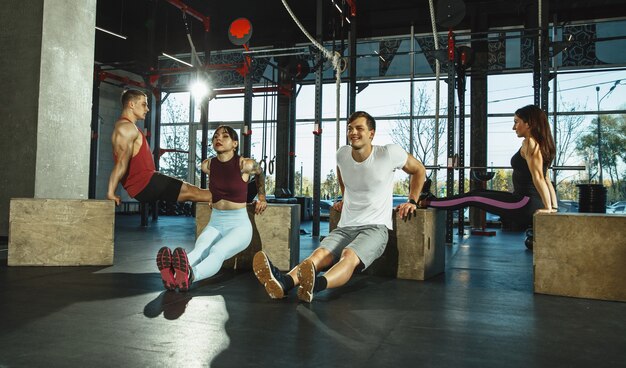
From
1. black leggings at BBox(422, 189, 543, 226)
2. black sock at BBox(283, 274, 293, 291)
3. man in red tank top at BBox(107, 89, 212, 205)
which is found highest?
man in red tank top at BBox(107, 89, 212, 205)

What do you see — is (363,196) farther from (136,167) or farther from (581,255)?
(136,167)

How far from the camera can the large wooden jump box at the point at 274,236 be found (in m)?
3.07

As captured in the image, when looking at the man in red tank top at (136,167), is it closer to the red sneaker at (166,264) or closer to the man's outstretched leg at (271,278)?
the red sneaker at (166,264)

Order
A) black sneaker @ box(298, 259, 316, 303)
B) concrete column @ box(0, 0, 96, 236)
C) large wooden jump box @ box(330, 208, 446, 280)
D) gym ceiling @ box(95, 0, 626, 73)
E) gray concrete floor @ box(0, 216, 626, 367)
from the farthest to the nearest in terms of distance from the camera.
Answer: gym ceiling @ box(95, 0, 626, 73) < concrete column @ box(0, 0, 96, 236) < large wooden jump box @ box(330, 208, 446, 280) < black sneaker @ box(298, 259, 316, 303) < gray concrete floor @ box(0, 216, 626, 367)

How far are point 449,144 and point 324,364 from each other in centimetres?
427

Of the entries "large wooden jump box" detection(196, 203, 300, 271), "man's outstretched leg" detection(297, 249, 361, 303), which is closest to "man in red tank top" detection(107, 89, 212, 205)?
"large wooden jump box" detection(196, 203, 300, 271)

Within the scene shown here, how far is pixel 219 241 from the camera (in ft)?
8.62

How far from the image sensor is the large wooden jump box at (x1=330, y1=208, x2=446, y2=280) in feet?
9.29

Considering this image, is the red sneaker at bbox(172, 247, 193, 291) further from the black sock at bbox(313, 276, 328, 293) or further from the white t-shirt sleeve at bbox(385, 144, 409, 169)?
the white t-shirt sleeve at bbox(385, 144, 409, 169)

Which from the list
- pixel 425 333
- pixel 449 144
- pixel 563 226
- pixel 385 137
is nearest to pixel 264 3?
pixel 385 137

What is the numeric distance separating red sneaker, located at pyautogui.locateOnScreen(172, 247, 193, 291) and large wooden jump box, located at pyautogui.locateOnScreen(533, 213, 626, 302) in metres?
1.86

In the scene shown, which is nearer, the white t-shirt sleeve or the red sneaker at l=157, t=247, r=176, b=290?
the red sneaker at l=157, t=247, r=176, b=290

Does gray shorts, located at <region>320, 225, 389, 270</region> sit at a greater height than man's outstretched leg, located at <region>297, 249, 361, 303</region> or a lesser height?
greater

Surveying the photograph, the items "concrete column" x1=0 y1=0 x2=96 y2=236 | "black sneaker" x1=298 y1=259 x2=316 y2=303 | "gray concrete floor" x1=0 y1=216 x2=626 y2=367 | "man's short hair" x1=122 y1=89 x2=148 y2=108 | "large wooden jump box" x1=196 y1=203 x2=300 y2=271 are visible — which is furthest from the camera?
"concrete column" x1=0 y1=0 x2=96 y2=236
